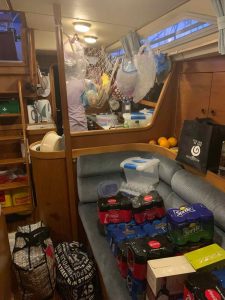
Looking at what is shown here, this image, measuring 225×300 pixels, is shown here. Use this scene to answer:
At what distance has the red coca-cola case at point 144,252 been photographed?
0.94 m

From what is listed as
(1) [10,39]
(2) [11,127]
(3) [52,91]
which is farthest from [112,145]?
(3) [52,91]

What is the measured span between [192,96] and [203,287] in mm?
1515

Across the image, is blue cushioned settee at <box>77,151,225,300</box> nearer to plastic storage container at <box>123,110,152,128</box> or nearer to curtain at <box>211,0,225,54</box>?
plastic storage container at <box>123,110,152,128</box>

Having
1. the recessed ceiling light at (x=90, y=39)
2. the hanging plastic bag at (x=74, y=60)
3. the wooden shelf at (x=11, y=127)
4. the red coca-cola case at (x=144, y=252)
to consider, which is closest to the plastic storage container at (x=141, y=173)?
the red coca-cola case at (x=144, y=252)

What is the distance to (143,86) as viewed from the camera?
2008 mm

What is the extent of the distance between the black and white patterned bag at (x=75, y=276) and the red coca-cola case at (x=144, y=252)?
1.88 ft

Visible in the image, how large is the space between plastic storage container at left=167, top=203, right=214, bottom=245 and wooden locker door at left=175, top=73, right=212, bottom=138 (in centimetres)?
96

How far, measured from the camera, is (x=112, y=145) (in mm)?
2037

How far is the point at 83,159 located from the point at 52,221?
0.63m

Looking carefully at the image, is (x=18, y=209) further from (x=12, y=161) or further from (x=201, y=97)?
(x=201, y=97)

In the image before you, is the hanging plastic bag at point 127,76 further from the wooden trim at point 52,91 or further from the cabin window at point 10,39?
the wooden trim at point 52,91

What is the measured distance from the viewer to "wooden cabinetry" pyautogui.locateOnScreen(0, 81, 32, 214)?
262cm

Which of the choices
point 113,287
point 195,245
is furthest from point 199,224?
point 113,287

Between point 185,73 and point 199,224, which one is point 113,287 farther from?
point 185,73
